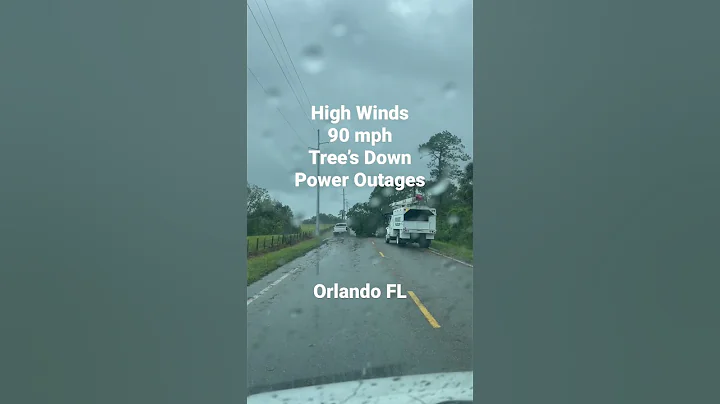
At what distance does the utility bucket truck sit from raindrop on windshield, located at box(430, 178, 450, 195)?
7 centimetres

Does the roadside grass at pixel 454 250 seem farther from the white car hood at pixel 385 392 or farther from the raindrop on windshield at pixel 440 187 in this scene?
the white car hood at pixel 385 392

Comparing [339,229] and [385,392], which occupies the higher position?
[339,229]

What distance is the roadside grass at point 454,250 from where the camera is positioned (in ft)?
6.30

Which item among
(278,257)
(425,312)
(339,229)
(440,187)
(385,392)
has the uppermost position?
(440,187)

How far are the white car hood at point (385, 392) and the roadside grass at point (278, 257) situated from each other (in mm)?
570

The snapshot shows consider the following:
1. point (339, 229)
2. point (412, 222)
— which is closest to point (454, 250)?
point (412, 222)

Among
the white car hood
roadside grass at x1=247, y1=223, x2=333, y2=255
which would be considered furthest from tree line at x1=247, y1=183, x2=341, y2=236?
the white car hood

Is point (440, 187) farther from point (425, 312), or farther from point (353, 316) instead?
point (353, 316)

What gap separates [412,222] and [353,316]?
20.1 inches

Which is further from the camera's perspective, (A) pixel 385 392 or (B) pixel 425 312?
(B) pixel 425 312

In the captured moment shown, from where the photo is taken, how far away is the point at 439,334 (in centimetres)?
217

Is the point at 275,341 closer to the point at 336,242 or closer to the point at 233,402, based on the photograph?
the point at 233,402

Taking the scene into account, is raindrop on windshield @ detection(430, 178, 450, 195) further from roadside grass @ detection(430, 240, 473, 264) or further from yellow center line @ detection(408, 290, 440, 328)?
yellow center line @ detection(408, 290, 440, 328)

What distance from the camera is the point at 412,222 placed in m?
1.98
